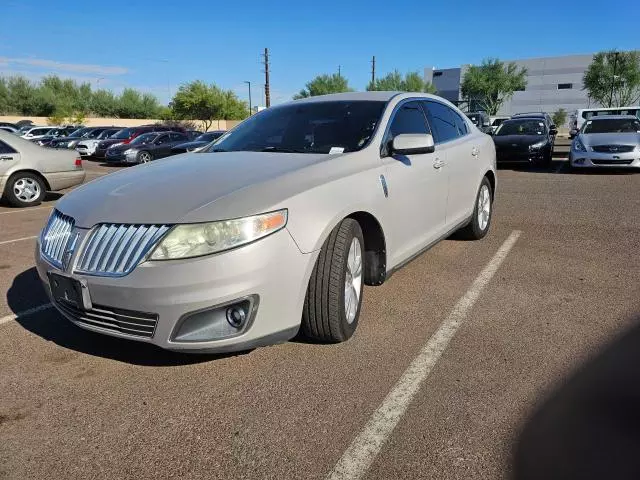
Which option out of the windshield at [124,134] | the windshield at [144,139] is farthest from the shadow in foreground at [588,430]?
the windshield at [124,134]

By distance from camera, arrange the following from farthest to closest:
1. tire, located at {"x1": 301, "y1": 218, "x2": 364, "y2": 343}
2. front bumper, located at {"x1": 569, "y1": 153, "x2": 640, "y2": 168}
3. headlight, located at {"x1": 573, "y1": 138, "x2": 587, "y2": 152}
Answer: headlight, located at {"x1": 573, "y1": 138, "x2": 587, "y2": 152}, front bumper, located at {"x1": 569, "y1": 153, "x2": 640, "y2": 168}, tire, located at {"x1": 301, "y1": 218, "x2": 364, "y2": 343}

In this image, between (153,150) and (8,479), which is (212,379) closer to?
(8,479)

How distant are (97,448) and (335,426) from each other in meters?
1.06

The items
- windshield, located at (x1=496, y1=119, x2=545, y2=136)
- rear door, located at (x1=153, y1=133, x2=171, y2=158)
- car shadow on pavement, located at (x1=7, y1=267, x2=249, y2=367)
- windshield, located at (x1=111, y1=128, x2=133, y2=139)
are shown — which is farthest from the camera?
windshield, located at (x1=111, y1=128, x2=133, y2=139)

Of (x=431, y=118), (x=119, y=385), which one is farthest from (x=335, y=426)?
(x=431, y=118)

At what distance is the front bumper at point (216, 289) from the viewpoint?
247 centimetres

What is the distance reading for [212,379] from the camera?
9.33 feet

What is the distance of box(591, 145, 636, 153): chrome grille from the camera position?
11539 millimetres

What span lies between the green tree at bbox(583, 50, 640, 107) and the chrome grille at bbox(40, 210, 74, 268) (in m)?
56.1

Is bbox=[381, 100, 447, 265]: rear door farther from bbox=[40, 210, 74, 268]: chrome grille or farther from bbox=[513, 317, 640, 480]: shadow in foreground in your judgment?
bbox=[40, 210, 74, 268]: chrome grille

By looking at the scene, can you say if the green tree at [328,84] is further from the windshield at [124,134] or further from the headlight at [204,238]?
the headlight at [204,238]

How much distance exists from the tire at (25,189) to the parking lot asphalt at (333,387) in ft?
18.2

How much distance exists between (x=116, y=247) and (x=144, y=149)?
18.2m

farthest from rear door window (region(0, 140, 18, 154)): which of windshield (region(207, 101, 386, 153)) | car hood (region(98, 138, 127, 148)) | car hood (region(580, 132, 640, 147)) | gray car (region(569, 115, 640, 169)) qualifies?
car hood (region(98, 138, 127, 148))
